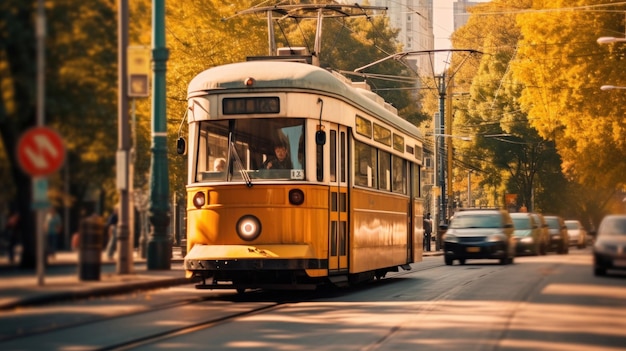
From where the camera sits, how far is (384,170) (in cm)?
2180

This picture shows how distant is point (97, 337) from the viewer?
464 inches

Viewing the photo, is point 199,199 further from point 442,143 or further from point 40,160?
point 442,143

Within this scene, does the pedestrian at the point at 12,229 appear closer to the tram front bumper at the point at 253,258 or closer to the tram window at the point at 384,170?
the tram front bumper at the point at 253,258

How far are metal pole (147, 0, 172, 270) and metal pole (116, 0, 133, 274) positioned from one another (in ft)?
2.41

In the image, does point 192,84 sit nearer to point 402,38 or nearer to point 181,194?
point 181,194

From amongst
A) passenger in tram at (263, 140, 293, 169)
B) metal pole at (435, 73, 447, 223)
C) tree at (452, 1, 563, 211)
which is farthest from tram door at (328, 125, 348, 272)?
tree at (452, 1, 563, 211)

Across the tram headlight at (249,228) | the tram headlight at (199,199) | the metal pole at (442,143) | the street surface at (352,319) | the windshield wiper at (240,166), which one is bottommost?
the street surface at (352,319)

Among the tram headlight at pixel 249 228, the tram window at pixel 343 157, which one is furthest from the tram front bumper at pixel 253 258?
the tram window at pixel 343 157

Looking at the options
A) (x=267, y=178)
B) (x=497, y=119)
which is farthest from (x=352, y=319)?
(x=497, y=119)

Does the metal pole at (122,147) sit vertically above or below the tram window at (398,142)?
below

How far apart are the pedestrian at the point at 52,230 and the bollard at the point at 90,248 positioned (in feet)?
1.39

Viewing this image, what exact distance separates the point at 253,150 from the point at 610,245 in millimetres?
6368

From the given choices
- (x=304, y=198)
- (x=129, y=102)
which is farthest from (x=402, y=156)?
(x=129, y=102)

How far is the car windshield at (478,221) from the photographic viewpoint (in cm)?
3309
